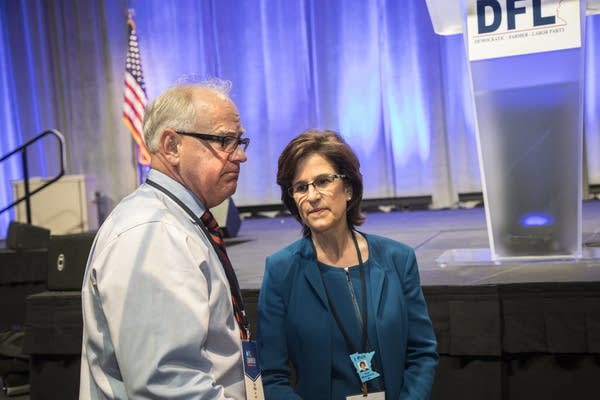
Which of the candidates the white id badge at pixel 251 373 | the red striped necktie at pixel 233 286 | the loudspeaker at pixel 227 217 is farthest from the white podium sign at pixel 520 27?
the loudspeaker at pixel 227 217

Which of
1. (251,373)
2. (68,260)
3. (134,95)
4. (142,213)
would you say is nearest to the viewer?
(142,213)

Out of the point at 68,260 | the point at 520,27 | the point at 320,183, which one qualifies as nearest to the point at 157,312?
the point at 320,183

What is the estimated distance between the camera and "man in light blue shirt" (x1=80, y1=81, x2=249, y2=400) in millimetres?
1124

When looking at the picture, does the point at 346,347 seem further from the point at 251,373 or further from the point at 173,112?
the point at 173,112

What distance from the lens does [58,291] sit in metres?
3.04

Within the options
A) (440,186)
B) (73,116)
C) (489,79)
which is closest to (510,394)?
(489,79)

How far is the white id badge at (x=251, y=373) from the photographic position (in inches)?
53.0

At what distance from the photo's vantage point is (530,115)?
8.93 ft

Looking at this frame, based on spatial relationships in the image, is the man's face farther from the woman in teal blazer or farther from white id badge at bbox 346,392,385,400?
white id badge at bbox 346,392,385,400

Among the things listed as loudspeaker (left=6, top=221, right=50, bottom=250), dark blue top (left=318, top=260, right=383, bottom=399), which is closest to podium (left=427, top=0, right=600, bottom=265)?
dark blue top (left=318, top=260, right=383, bottom=399)

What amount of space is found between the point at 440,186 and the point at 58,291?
18.1ft

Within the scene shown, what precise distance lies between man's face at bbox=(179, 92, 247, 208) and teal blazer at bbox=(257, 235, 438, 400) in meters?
0.51

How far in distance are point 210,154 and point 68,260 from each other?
1.87 meters

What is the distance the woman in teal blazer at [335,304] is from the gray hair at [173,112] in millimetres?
556
